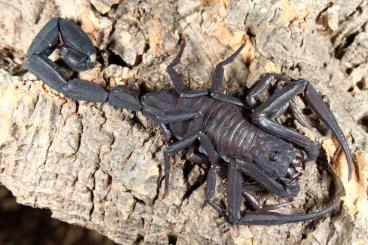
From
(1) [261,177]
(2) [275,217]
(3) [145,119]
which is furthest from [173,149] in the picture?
(2) [275,217]

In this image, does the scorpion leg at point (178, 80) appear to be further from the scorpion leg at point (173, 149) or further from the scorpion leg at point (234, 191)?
the scorpion leg at point (234, 191)

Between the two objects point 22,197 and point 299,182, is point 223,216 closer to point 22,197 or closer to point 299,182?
point 299,182

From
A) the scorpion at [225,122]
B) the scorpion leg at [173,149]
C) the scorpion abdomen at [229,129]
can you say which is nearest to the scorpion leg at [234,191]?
the scorpion at [225,122]

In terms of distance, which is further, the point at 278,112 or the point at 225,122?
the point at 225,122

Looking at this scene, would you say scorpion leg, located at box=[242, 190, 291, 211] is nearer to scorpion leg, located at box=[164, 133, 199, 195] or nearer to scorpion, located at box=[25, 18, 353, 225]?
scorpion, located at box=[25, 18, 353, 225]

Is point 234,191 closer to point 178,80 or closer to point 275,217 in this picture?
point 275,217

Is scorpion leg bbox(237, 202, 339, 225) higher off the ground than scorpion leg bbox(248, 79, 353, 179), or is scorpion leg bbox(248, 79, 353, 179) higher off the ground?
scorpion leg bbox(248, 79, 353, 179)

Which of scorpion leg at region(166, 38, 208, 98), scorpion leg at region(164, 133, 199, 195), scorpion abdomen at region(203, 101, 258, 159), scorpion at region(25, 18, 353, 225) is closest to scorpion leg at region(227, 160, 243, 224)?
scorpion at region(25, 18, 353, 225)

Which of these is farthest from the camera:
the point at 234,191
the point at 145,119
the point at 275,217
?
the point at 145,119
